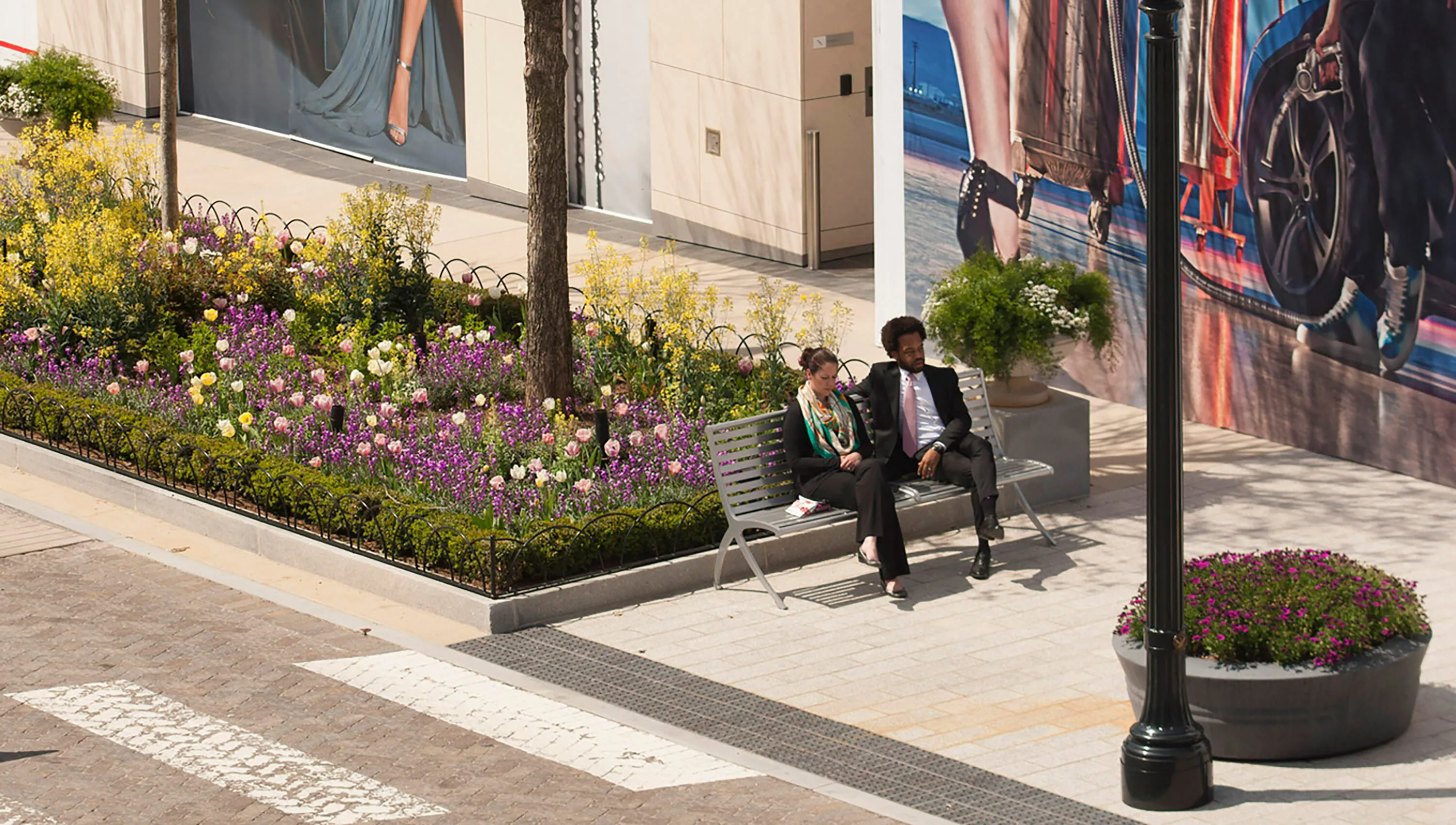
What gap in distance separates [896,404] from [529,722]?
10.2 feet

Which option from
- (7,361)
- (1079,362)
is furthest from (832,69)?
(7,361)

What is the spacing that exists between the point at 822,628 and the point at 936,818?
243 cm

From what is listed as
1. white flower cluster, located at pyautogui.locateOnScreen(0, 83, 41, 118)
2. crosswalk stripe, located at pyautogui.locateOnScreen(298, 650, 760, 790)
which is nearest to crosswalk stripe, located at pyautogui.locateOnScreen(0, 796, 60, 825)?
crosswalk stripe, located at pyautogui.locateOnScreen(298, 650, 760, 790)

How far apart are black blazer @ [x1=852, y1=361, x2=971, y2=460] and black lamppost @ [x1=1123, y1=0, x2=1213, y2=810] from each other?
3.32 meters

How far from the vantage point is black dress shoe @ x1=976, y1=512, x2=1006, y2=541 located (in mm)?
11211

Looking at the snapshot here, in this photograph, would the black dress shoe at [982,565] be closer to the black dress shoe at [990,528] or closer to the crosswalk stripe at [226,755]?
the black dress shoe at [990,528]

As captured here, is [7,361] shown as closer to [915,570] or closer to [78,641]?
[78,641]

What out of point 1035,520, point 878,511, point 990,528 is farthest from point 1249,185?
point 878,511

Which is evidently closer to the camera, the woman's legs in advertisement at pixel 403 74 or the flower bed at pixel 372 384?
the flower bed at pixel 372 384

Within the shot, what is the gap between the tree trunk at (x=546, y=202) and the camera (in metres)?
13.5

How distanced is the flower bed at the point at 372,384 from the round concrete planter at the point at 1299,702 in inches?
143

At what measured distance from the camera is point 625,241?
68.5 feet

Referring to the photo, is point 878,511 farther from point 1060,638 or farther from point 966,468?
point 1060,638

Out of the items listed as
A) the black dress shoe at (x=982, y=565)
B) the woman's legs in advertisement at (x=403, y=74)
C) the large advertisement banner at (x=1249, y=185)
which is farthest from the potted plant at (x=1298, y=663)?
the woman's legs in advertisement at (x=403, y=74)
